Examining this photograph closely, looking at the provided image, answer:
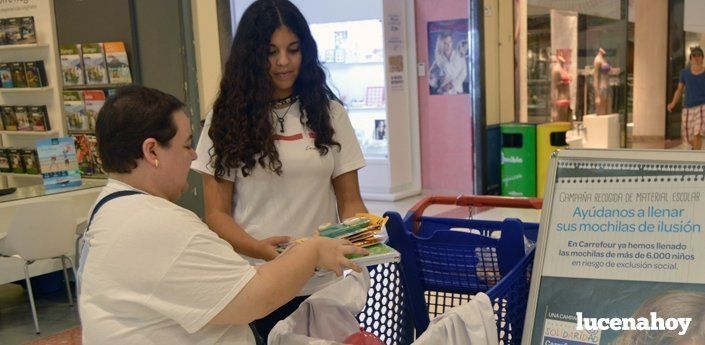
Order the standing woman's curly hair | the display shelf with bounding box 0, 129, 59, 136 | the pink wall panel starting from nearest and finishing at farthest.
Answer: the standing woman's curly hair
the display shelf with bounding box 0, 129, 59, 136
the pink wall panel

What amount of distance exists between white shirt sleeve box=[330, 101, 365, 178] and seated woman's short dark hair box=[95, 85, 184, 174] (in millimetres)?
705

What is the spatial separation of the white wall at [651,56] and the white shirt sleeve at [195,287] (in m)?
7.33

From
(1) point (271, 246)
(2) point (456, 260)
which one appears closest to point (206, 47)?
(1) point (271, 246)

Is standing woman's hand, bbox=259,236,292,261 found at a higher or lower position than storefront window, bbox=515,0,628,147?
lower

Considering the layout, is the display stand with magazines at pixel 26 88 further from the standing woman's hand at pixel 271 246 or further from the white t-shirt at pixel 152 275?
the white t-shirt at pixel 152 275

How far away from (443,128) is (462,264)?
6513mm

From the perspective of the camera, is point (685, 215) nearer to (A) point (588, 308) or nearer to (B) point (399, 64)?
(A) point (588, 308)

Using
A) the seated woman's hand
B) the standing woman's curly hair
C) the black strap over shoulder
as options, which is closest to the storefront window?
the standing woman's curly hair

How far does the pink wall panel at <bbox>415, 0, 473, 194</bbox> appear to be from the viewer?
26.5 ft

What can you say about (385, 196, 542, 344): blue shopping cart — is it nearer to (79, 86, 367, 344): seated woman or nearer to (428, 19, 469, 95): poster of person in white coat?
(79, 86, 367, 344): seated woman

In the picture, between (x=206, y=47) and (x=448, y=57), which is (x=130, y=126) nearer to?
(x=206, y=47)

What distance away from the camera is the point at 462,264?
1.92 m

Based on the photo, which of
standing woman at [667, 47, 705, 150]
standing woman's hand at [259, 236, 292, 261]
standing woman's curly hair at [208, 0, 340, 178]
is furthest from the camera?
standing woman at [667, 47, 705, 150]

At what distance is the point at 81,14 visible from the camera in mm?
5793
